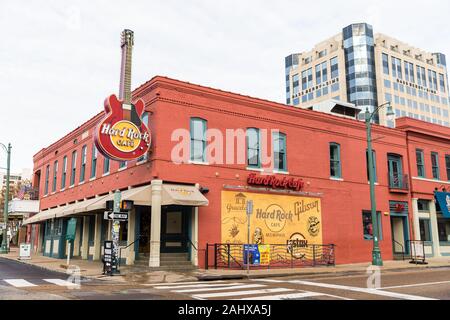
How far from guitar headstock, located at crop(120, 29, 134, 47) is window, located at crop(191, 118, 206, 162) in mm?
5216

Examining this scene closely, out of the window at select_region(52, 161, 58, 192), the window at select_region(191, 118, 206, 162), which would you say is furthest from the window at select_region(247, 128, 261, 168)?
the window at select_region(52, 161, 58, 192)

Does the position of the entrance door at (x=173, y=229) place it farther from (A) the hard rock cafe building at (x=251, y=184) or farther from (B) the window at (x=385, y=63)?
(B) the window at (x=385, y=63)

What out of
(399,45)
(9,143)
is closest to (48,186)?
(9,143)

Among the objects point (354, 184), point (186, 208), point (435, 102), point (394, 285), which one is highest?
point (435, 102)

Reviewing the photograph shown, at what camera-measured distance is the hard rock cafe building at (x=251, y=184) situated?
20188mm

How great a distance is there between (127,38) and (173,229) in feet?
32.4

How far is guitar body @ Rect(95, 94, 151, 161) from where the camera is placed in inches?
739

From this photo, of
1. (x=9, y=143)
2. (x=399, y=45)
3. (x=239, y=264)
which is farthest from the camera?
(x=399, y=45)

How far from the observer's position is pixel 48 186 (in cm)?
3603

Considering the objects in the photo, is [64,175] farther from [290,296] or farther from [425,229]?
[425,229]

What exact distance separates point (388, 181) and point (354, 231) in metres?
4.54

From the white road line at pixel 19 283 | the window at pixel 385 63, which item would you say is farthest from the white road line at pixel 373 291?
the window at pixel 385 63

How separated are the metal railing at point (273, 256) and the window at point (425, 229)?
8661 millimetres

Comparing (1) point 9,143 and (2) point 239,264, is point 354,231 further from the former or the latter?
(1) point 9,143
